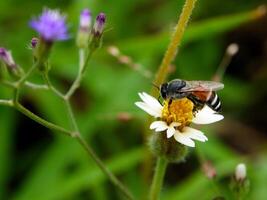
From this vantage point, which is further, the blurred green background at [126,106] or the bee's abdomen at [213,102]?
the blurred green background at [126,106]

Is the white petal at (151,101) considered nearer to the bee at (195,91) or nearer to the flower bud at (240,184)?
the bee at (195,91)

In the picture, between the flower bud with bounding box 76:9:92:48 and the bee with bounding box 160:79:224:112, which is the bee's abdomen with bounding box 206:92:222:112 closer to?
the bee with bounding box 160:79:224:112

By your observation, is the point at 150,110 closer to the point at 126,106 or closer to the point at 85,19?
the point at 85,19

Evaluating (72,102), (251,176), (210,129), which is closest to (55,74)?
(72,102)

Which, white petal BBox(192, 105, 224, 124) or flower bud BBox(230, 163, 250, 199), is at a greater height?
white petal BBox(192, 105, 224, 124)

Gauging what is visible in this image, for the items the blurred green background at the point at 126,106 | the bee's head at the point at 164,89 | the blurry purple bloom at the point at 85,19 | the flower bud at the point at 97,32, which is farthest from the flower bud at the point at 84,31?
the blurred green background at the point at 126,106

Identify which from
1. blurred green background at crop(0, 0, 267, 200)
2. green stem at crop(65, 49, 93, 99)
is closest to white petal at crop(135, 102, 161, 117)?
green stem at crop(65, 49, 93, 99)

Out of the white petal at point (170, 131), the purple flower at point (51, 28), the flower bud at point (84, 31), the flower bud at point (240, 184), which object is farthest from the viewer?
the flower bud at point (84, 31)

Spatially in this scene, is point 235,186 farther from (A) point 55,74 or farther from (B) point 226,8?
(B) point 226,8
